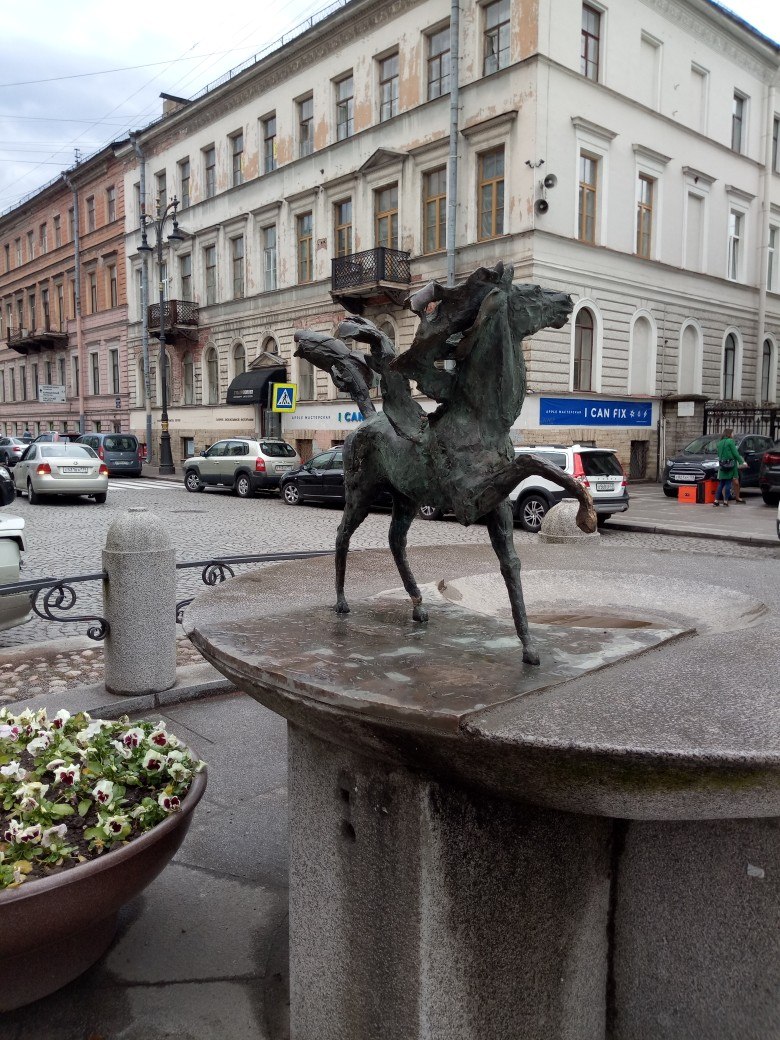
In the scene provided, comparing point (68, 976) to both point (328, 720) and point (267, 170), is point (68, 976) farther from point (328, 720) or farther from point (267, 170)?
point (267, 170)

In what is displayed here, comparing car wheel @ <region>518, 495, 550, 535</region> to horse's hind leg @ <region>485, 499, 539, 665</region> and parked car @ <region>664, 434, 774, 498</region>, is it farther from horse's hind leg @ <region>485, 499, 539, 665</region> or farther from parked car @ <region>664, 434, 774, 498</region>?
horse's hind leg @ <region>485, 499, 539, 665</region>

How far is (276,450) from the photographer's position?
68.5ft

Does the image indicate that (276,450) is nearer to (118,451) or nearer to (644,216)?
(118,451)

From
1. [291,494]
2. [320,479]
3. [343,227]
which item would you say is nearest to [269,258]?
[343,227]

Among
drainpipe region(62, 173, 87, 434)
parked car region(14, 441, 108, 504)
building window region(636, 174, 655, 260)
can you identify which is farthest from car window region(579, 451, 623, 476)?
drainpipe region(62, 173, 87, 434)

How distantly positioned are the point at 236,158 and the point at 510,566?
31.9 metres

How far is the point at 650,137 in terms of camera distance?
23172 mm

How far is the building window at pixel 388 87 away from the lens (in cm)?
2412

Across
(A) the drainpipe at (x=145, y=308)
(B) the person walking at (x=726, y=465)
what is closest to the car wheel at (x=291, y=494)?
(B) the person walking at (x=726, y=465)

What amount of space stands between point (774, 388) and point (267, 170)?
1965 cm

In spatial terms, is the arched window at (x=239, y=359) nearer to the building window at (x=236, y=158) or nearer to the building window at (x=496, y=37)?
the building window at (x=236, y=158)

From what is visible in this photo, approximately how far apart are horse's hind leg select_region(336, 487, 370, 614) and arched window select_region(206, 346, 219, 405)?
30.1 meters

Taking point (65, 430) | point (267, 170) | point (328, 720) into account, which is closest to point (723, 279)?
point (267, 170)

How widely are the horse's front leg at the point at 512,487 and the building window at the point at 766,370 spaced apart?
29335 millimetres
